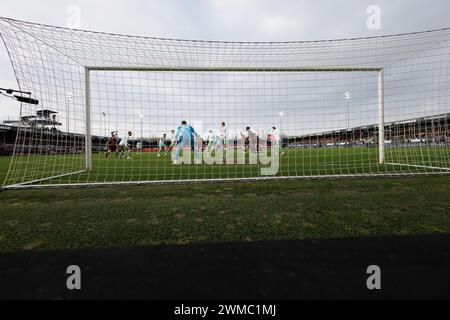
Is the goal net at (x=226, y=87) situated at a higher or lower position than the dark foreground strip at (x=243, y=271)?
higher

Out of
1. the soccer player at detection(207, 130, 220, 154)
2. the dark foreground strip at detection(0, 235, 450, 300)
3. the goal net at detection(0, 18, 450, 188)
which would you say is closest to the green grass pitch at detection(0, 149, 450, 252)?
the dark foreground strip at detection(0, 235, 450, 300)

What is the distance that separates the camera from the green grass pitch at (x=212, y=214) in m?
1.96

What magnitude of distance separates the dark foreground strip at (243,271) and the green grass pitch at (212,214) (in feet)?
0.69

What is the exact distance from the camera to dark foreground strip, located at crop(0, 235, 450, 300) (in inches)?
45.3

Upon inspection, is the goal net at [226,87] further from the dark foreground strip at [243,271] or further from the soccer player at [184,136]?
the dark foreground strip at [243,271]

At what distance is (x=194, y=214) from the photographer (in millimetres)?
2602

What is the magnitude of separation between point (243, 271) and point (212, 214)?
1.26 m

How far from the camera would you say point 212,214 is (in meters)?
2.59

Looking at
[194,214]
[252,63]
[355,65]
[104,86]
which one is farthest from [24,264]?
[355,65]

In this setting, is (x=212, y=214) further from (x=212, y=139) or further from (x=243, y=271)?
(x=212, y=139)

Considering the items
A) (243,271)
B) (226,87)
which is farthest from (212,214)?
(226,87)

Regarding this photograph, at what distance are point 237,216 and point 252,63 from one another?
491cm

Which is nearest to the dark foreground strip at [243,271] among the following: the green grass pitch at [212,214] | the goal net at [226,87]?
the green grass pitch at [212,214]

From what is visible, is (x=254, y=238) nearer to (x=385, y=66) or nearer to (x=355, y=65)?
(x=355, y=65)
